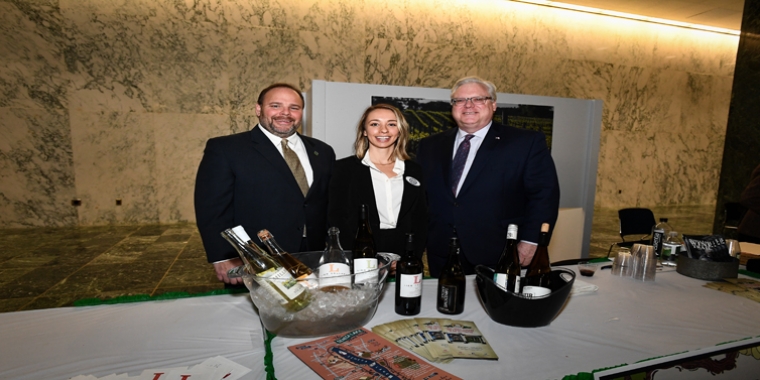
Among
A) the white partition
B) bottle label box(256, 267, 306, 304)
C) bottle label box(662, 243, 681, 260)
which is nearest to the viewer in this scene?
bottle label box(256, 267, 306, 304)

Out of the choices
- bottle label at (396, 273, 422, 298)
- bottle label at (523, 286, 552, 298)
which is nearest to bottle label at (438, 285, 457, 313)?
bottle label at (396, 273, 422, 298)

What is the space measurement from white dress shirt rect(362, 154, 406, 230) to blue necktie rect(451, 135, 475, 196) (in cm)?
36

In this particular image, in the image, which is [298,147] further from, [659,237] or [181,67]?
[181,67]

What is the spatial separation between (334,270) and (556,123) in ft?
11.1

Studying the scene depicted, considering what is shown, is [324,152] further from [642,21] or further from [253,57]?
[642,21]

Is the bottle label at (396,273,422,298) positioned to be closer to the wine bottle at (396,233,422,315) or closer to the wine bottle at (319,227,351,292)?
the wine bottle at (396,233,422,315)

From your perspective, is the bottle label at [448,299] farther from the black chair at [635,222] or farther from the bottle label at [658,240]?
the black chair at [635,222]

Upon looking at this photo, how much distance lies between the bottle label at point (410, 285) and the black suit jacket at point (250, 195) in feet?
3.25

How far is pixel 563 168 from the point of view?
13.1ft

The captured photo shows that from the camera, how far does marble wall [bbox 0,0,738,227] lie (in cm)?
541

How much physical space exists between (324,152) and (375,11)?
4961 millimetres

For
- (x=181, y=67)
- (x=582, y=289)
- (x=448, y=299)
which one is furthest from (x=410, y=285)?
(x=181, y=67)

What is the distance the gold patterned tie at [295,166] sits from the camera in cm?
216

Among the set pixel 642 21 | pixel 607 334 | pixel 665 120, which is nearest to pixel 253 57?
pixel 607 334
